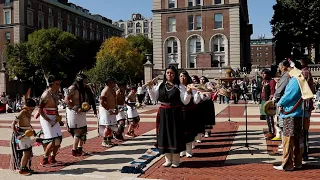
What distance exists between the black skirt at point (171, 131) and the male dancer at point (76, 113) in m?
2.14

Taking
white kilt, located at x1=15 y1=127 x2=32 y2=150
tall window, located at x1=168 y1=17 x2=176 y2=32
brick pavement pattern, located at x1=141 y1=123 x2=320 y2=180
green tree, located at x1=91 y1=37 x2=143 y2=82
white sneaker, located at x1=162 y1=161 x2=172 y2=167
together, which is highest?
tall window, located at x1=168 y1=17 x2=176 y2=32

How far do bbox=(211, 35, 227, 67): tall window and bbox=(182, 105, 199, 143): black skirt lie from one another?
38.6 m

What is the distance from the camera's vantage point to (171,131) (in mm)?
7324

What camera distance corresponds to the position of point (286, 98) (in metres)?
6.91

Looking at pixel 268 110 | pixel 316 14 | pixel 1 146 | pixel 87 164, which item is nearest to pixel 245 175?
pixel 268 110

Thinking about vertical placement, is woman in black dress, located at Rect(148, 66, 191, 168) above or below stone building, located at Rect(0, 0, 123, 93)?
below

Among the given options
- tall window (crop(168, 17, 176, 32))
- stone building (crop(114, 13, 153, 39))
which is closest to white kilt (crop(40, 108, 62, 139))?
tall window (crop(168, 17, 176, 32))

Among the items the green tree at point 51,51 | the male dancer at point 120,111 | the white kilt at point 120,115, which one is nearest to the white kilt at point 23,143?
the male dancer at point 120,111

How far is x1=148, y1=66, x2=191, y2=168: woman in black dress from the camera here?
7.29 metres

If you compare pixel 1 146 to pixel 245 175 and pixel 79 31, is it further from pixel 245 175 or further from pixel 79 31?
pixel 79 31

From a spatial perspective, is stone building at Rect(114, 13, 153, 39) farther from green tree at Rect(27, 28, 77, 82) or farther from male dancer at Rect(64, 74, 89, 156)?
male dancer at Rect(64, 74, 89, 156)

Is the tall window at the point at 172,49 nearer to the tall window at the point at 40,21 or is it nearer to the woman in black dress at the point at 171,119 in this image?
the tall window at the point at 40,21

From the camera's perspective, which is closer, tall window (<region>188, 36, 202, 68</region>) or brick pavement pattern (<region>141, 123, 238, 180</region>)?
brick pavement pattern (<region>141, 123, 238, 180</region>)

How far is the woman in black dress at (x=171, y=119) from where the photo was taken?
7.29 metres
